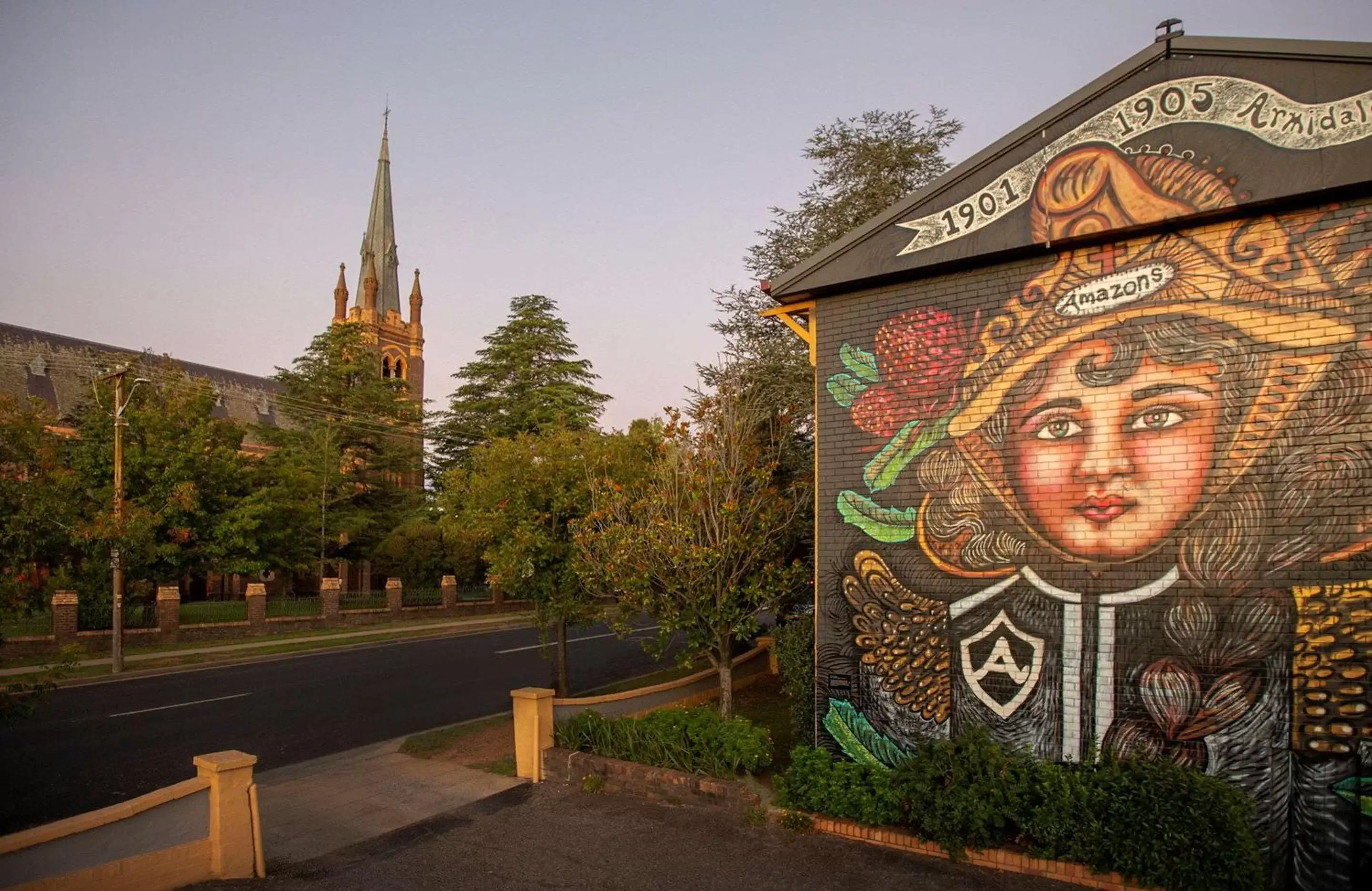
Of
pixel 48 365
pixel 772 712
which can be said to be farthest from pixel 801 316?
pixel 48 365

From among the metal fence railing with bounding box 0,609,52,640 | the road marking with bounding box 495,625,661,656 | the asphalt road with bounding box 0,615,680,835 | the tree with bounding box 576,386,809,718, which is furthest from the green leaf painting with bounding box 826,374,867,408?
the metal fence railing with bounding box 0,609,52,640

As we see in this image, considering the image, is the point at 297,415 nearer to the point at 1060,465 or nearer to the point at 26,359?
the point at 26,359

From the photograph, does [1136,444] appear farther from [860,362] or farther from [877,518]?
[860,362]

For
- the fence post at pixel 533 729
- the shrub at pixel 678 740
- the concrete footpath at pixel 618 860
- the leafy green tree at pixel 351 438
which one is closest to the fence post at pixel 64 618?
the leafy green tree at pixel 351 438

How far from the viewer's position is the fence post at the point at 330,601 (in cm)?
2998

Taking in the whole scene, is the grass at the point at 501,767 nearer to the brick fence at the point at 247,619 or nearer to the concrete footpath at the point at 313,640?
the concrete footpath at the point at 313,640

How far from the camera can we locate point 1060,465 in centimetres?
698

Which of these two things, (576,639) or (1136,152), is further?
(576,639)

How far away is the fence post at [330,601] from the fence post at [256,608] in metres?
2.60

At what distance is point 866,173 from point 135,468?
25218 mm

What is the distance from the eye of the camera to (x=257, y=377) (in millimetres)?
66938

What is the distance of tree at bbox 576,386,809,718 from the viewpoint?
9.44 m

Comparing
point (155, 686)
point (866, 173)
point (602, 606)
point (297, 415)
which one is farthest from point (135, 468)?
point (866, 173)

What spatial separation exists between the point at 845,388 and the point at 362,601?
29.7 m
